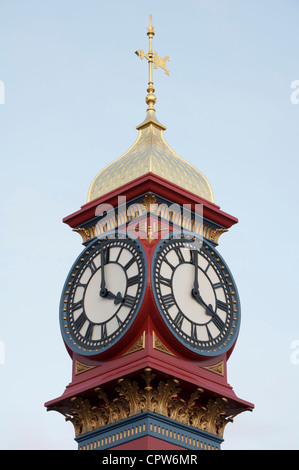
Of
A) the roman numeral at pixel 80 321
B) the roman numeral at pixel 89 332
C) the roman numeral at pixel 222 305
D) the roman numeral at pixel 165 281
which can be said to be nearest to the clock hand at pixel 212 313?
the roman numeral at pixel 222 305

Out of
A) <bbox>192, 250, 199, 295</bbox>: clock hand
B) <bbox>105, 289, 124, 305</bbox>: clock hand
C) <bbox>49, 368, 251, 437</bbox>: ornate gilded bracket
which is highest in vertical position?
<bbox>192, 250, 199, 295</bbox>: clock hand

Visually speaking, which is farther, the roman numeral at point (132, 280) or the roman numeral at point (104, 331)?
the roman numeral at point (104, 331)

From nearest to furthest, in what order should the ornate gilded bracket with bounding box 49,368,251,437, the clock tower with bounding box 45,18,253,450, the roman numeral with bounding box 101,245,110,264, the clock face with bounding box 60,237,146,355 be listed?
the ornate gilded bracket with bounding box 49,368,251,437 → the clock tower with bounding box 45,18,253,450 → the clock face with bounding box 60,237,146,355 → the roman numeral with bounding box 101,245,110,264

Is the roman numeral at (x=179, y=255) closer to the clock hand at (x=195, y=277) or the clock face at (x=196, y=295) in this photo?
the clock face at (x=196, y=295)

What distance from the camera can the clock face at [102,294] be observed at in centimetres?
2862

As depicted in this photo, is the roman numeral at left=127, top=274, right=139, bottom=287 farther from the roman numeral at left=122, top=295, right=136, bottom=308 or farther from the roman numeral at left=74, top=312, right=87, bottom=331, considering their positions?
the roman numeral at left=74, top=312, right=87, bottom=331

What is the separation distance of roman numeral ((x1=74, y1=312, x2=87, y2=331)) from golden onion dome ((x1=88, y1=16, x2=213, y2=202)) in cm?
295

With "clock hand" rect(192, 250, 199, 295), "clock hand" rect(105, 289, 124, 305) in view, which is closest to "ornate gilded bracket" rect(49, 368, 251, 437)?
"clock hand" rect(105, 289, 124, 305)

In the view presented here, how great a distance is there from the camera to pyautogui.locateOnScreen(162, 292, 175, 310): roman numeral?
28547 mm

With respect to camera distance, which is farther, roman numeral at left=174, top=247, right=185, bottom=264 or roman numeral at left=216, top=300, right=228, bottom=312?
roman numeral at left=216, top=300, right=228, bottom=312

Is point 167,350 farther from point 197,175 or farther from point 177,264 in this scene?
point 197,175

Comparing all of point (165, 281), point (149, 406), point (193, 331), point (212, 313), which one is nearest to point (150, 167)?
point (165, 281)

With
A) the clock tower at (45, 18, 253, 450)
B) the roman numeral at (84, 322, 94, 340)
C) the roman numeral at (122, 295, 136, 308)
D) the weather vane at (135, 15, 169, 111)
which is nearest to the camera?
the clock tower at (45, 18, 253, 450)

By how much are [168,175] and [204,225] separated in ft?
4.42
